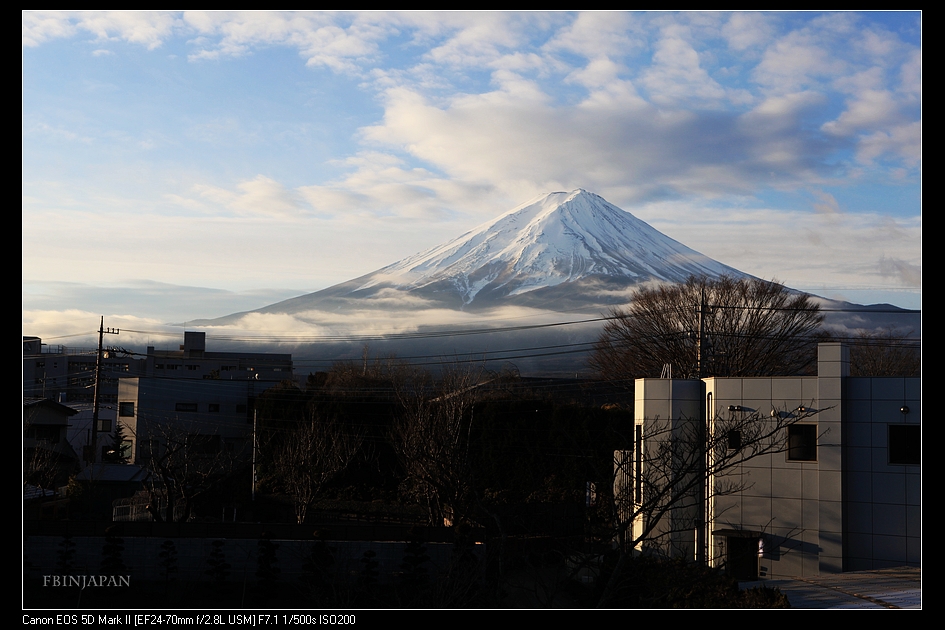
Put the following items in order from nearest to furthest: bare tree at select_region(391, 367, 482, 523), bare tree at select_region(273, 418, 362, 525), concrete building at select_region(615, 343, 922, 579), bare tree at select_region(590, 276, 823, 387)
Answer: concrete building at select_region(615, 343, 922, 579), bare tree at select_region(391, 367, 482, 523), bare tree at select_region(273, 418, 362, 525), bare tree at select_region(590, 276, 823, 387)

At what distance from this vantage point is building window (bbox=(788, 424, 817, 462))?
14.1 m

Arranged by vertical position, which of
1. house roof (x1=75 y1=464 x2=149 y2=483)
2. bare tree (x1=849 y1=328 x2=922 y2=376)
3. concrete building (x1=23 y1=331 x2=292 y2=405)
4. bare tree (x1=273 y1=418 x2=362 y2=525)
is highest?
bare tree (x1=849 y1=328 x2=922 y2=376)

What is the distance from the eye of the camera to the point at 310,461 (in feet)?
66.3

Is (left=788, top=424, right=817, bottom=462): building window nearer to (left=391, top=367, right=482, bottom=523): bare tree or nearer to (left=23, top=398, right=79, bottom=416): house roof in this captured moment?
(left=391, top=367, right=482, bottom=523): bare tree

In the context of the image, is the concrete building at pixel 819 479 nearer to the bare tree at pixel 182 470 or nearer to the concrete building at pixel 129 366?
the bare tree at pixel 182 470

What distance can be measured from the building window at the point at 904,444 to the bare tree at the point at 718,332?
45.0 feet

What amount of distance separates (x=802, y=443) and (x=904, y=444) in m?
1.70

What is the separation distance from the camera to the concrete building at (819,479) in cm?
1344

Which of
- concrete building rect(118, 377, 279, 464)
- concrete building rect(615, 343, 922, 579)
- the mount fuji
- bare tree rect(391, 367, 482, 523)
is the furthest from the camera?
the mount fuji

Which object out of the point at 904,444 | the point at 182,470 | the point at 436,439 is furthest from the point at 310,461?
the point at 904,444

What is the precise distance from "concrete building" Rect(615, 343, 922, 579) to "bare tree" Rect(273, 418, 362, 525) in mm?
9068

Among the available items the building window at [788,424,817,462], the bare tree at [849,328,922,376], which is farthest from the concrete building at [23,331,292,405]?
the building window at [788,424,817,462]

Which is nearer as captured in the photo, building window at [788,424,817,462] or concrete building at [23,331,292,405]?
building window at [788,424,817,462]
